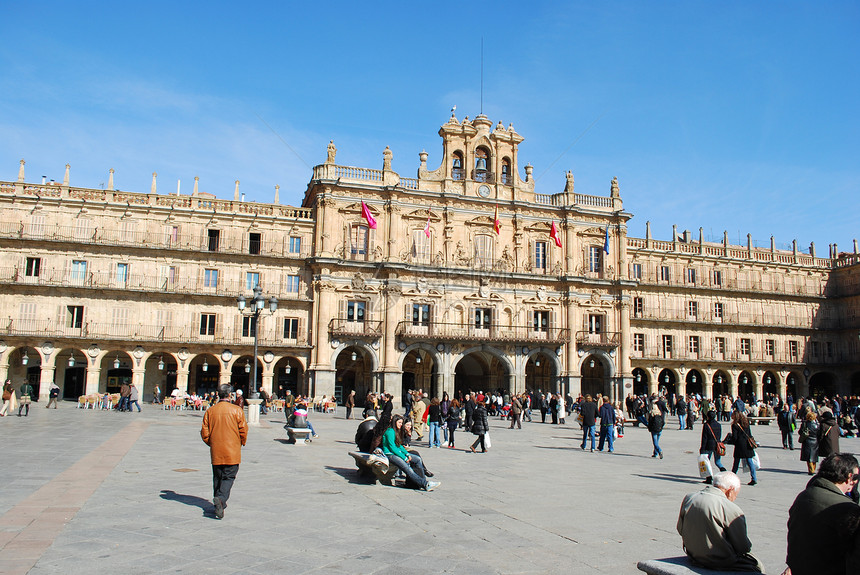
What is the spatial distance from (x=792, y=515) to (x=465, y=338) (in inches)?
1573

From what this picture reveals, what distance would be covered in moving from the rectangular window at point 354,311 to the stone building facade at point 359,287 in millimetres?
93

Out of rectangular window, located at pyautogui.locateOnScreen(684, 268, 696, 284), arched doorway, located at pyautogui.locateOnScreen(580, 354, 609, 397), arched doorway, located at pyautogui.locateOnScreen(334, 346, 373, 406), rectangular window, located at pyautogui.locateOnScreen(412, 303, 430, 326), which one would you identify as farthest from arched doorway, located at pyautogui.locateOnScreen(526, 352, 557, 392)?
rectangular window, located at pyautogui.locateOnScreen(684, 268, 696, 284)

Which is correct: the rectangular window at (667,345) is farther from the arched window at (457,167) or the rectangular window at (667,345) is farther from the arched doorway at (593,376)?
the arched window at (457,167)

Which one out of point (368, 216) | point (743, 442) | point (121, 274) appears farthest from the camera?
point (368, 216)

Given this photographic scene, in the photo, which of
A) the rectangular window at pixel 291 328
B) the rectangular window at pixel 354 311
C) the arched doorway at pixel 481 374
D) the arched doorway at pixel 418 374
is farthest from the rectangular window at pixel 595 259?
the rectangular window at pixel 291 328

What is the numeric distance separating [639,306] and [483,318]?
44.3ft

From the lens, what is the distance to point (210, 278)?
4378cm

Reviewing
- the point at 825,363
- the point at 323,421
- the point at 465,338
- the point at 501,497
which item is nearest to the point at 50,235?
the point at 323,421

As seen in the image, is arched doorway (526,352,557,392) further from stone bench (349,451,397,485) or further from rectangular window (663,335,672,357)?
stone bench (349,451,397,485)

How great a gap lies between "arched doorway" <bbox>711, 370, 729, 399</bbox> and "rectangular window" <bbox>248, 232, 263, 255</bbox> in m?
35.9

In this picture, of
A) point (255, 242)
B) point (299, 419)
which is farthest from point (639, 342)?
point (299, 419)

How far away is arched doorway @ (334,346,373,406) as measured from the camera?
150 ft

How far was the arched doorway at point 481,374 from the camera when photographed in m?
47.8

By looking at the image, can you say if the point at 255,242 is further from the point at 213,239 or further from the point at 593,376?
the point at 593,376
